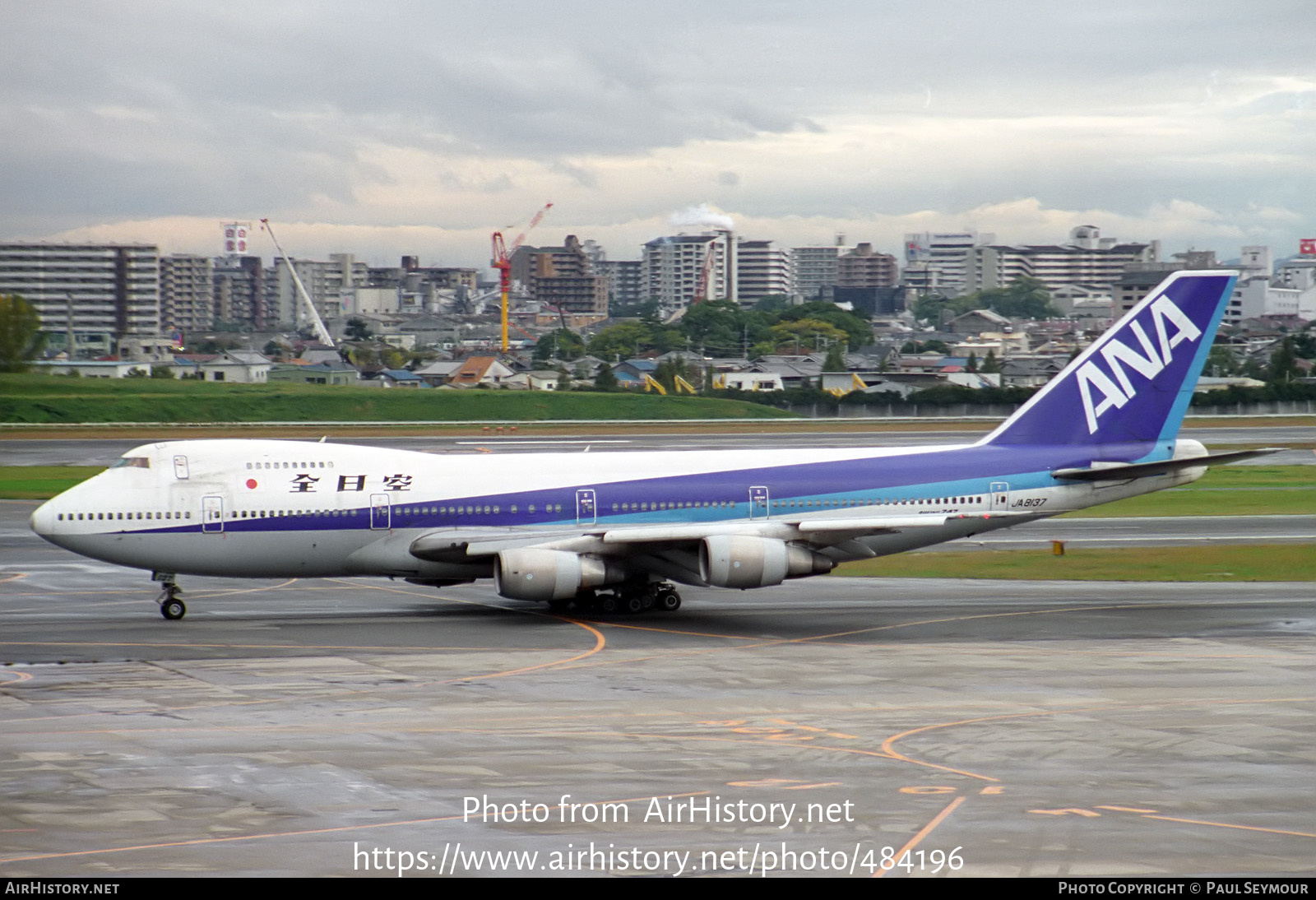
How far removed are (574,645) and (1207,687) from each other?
44.9ft

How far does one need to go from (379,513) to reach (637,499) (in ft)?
22.1

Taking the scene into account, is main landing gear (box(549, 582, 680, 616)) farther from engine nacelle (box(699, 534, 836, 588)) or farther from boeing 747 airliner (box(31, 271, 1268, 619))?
engine nacelle (box(699, 534, 836, 588))

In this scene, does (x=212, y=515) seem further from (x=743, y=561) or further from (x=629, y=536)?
(x=743, y=561)

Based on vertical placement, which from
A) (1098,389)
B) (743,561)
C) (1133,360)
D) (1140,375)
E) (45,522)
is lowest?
(743,561)

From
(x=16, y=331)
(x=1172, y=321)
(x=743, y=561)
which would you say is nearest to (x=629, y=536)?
(x=743, y=561)

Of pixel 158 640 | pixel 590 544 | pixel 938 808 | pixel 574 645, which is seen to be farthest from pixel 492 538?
pixel 938 808

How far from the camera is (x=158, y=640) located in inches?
1296

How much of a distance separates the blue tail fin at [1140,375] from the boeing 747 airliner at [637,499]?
0.17 ft

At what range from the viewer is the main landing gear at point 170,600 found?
36125 millimetres

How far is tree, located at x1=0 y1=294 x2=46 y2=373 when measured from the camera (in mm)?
147125

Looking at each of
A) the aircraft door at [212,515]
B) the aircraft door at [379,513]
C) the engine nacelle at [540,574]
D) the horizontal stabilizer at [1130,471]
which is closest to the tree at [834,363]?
the horizontal stabilizer at [1130,471]

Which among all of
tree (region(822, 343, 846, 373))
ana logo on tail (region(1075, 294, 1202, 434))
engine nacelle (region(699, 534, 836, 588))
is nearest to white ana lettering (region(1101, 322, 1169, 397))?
ana logo on tail (region(1075, 294, 1202, 434))

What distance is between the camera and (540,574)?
114 feet

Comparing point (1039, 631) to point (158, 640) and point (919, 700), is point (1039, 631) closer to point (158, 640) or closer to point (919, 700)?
point (919, 700)
